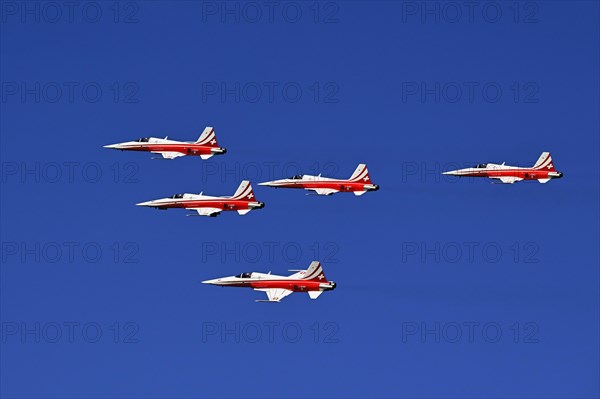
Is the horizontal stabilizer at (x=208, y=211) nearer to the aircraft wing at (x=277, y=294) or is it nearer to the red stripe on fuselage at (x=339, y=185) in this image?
the aircraft wing at (x=277, y=294)

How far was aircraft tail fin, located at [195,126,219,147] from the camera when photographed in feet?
591

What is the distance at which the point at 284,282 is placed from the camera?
176 m

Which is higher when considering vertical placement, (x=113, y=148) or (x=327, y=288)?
(x=113, y=148)

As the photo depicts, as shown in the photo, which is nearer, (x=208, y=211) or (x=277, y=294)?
(x=277, y=294)

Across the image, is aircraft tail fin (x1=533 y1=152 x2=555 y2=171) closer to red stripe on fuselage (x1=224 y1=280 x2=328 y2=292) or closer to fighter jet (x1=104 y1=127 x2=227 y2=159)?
red stripe on fuselage (x1=224 y1=280 x2=328 y2=292)

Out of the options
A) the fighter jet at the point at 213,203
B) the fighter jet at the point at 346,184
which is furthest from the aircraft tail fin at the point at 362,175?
the fighter jet at the point at 213,203

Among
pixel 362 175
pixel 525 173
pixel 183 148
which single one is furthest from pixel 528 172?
pixel 183 148

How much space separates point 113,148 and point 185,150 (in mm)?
10624

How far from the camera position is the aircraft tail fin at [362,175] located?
184m

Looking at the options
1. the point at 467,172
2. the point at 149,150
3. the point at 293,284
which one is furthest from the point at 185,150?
the point at 467,172

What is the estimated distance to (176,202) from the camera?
186000 mm

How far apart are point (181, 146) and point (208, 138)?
10.8 ft

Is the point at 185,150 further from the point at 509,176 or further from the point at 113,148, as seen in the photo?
the point at 509,176

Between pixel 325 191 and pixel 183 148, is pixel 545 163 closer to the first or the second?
pixel 325 191
